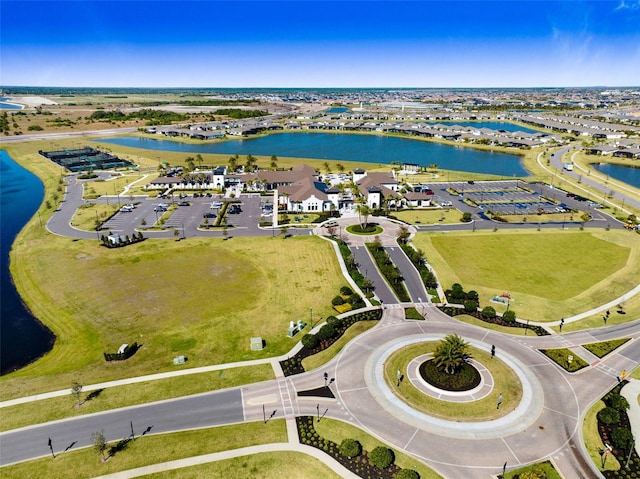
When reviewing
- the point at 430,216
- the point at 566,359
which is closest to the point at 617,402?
the point at 566,359

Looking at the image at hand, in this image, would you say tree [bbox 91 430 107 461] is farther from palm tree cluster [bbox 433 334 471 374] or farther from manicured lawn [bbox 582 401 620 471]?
manicured lawn [bbox 582 401 620 471]

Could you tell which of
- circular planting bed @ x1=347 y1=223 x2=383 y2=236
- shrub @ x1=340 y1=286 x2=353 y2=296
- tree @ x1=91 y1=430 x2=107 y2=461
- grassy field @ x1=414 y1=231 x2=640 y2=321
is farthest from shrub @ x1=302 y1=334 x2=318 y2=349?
circular planting bed @ x1=347 y1=223 x2=383 y2=236

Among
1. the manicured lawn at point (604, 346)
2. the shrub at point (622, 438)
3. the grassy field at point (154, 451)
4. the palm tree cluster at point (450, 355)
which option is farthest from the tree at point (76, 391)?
the manicured lawn at point (604, 346)

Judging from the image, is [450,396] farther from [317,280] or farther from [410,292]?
[317,280]

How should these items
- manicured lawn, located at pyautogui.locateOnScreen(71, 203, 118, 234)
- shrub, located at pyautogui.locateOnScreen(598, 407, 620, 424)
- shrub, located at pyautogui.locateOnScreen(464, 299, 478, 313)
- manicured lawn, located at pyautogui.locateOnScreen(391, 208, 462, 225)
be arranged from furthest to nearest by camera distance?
manicured lawn, located at pyautogui.locateOnScreen(391, 208, 462, 225) < manicured lawn, located at pyautogui.locateOnScreen(71, 203, 118, 234) < shrub, located at pyautogui.locateOnScreen(464, 299, 478, 313) < shrub, located at pyautogui.locateOnScreen(598, 407, 620, 424)

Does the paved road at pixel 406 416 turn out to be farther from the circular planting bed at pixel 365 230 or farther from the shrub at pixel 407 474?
the circular planting bed at pixel 365 230

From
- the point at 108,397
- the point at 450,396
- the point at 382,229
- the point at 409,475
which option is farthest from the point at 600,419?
the point at 382,229

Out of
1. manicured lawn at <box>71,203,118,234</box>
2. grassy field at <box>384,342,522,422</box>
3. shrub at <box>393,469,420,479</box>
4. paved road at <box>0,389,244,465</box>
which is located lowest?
paved road at <box>0,389,244,465</box>
